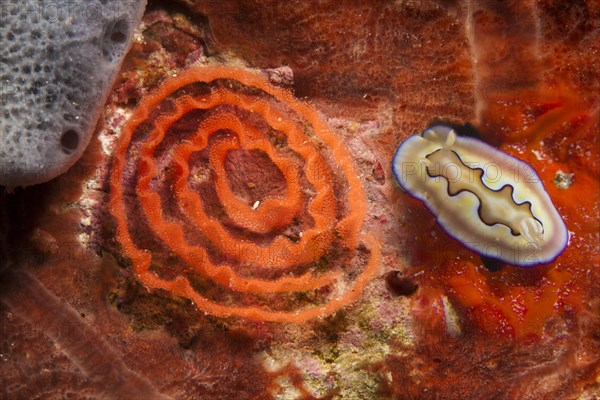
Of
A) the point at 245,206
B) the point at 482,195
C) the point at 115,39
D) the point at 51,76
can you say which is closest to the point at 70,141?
the point at 51,76

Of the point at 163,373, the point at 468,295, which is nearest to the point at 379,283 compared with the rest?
the point at 468,295

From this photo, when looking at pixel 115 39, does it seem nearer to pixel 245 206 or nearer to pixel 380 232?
pixel 245 206

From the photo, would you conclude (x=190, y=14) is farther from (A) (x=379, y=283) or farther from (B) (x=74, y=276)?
(A) (x=379, y=283)

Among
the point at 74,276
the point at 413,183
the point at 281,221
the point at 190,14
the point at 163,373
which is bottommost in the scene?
the point at 163,373

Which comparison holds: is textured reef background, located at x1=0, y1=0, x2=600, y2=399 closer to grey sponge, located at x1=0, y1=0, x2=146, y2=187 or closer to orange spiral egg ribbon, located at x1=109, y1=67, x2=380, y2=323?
orange spiral egg ribbon, located at x1=109, y1=67, x2=380, y2=323

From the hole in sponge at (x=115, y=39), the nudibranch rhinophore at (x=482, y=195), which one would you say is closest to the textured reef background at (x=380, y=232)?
the nudibranch rhinophore at (x=482, y=195)

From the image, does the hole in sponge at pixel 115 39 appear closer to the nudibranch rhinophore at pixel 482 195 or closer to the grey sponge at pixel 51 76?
the grey sponge at pixel 51 76

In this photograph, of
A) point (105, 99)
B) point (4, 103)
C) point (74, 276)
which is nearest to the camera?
point (4, 103)

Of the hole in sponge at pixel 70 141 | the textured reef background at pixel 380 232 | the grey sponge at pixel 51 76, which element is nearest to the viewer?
the grey sponge at pixel 51 76
